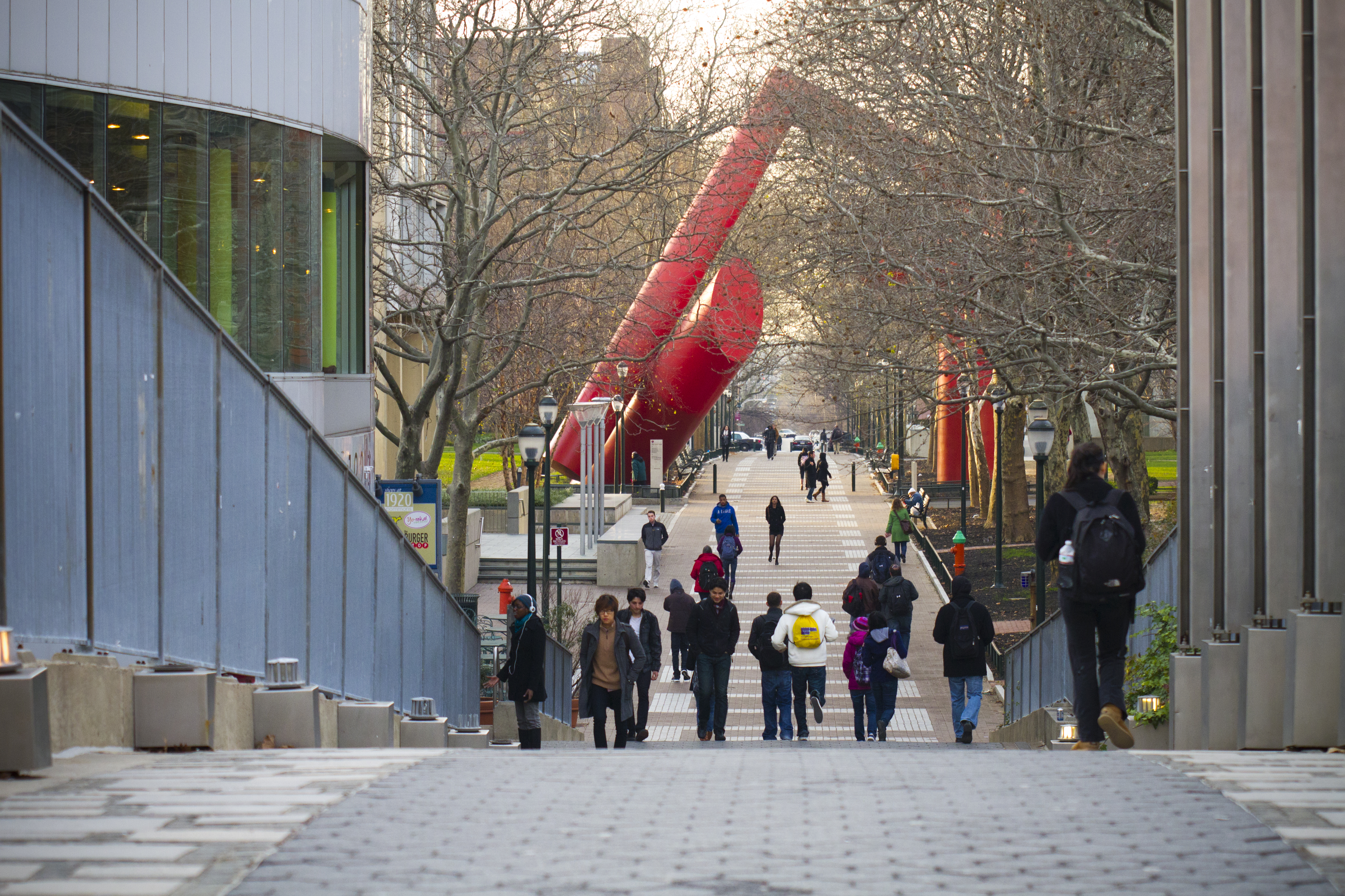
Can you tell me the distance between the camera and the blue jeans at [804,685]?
43.0 feet

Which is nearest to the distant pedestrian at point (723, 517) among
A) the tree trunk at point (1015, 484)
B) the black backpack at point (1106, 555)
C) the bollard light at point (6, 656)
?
the tree trunk at point (1015, 484)

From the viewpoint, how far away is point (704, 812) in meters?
4.47

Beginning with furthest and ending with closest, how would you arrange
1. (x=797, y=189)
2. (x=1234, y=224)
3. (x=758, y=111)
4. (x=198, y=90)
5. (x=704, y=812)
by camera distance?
(x=797, y=189), (x=758, y=111), (x=198, y=90), (x=1234, y=224), (x=704, y=812)

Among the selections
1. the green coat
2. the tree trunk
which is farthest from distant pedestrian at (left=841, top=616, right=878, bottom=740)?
the tree trunk

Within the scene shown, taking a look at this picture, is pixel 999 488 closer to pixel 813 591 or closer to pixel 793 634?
pixel 813 591

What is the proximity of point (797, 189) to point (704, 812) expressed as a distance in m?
23.3

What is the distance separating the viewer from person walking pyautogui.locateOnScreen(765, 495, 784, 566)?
1166 inches

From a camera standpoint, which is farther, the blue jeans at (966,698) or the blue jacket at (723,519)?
the blue jacket at (723,519)

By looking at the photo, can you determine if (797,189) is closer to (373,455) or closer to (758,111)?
(758,111)

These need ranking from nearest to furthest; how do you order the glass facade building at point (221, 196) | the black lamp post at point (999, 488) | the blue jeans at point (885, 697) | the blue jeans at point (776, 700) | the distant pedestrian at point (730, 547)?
the glass facade building at point (221, 196) < the blue jeans at point (776, 700) < the blue jeans at point (885, 697) < the distant pedestrian at point (730, 547) < the black lamp post at point (999, 488)

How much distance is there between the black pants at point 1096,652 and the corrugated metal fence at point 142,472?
4.17 metres

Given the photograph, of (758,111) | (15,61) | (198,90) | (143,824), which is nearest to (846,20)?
(758,111)

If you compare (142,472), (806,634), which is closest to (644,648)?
(806,634)

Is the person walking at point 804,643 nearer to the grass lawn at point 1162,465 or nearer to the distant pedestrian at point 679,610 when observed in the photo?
the distant pedestrian at point 679,610
